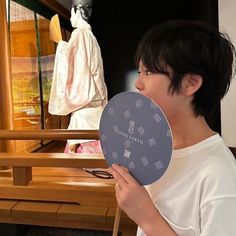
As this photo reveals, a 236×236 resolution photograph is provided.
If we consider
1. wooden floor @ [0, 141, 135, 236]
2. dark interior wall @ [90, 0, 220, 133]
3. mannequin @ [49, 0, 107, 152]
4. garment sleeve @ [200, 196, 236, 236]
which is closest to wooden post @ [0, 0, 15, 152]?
mannequin @ [49, 0, 107, 152]

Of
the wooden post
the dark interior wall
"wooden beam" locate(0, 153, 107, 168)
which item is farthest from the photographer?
the dark interior wall

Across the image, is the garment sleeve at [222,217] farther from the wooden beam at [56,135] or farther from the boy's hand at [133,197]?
the wooden beam at [56,135]

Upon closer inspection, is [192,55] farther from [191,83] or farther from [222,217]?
[222,217]

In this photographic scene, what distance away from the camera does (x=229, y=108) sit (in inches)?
58.7

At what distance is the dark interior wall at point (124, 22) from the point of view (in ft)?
12.6

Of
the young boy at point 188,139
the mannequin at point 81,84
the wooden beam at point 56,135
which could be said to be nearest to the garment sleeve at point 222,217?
the young boy at point 188,139

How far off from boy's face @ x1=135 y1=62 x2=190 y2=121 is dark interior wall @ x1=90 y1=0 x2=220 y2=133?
11.1 feet

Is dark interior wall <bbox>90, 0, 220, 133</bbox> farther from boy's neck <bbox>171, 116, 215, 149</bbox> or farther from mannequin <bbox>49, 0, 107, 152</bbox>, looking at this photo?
boy's neck <bbox>171, 116, 215, 149</bbox>

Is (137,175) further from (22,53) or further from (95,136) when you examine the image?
(22,53)

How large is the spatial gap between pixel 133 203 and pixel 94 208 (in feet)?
1.89

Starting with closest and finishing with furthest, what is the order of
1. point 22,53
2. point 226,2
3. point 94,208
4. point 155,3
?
point 94,208 → point 226,2 → point 22,53 → point 155,3

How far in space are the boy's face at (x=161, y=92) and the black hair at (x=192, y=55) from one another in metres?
0.01

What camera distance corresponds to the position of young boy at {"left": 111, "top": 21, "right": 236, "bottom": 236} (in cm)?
53

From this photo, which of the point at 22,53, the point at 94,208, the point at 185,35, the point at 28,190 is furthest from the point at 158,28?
the point at 22,53
